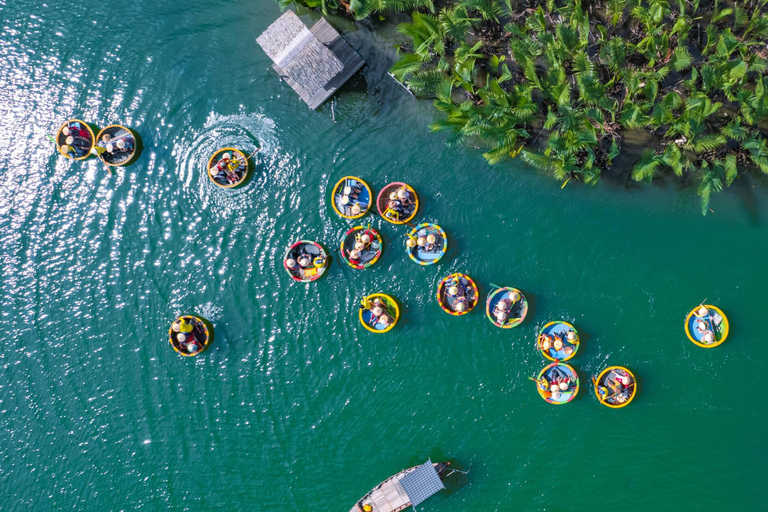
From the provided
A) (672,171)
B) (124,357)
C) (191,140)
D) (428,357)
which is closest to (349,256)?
(428,357)

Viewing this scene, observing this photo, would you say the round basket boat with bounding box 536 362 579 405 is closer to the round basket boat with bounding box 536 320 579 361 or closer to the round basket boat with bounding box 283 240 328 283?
the round basket boat with bounding box 536 320 579 361

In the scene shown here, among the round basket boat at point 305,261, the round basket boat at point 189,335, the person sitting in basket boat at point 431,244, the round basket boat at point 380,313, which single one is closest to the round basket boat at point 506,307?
the person sitting in basket boat at point 431,244

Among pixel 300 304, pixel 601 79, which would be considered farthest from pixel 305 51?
pixel 601 79

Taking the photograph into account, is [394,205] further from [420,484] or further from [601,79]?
[420,484]

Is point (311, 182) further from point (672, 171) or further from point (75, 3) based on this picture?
point (672, 171)

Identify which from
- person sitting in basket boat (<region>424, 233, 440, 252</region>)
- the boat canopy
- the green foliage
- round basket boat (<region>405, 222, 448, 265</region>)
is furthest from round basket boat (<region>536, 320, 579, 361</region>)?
the boat canopy
